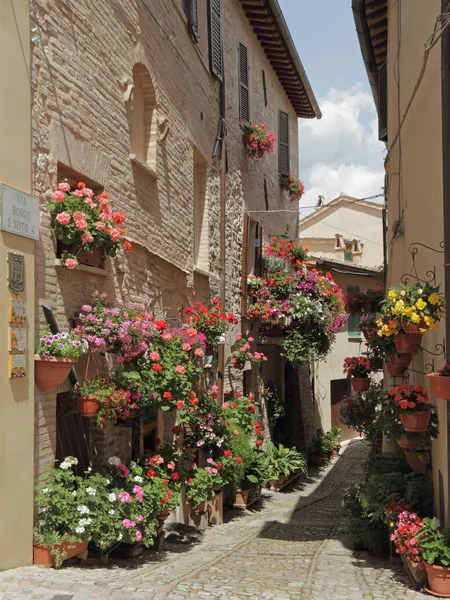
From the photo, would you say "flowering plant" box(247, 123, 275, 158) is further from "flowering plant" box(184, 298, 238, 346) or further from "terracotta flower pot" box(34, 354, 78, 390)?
"terracotta flower pot" box(34, 354, 78, 390)

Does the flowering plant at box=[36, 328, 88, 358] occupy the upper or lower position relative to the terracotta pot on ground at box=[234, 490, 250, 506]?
upper

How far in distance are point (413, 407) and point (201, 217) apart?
6766 mm

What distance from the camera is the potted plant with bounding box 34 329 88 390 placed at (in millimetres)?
6301

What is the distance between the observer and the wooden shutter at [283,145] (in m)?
19.0

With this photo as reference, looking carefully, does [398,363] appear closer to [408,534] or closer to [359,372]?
[408,534]

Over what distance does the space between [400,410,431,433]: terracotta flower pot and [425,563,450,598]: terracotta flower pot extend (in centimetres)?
132

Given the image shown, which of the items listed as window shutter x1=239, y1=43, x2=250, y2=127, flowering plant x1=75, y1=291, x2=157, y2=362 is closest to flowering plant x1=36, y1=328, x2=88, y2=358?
flowering plant x1=75, y1=291, x2=157, y2=362

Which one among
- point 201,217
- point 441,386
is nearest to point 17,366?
point 441,386

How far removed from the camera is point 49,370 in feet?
20.7

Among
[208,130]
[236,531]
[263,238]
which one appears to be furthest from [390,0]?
[236,531]

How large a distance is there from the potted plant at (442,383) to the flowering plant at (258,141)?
33.7ft

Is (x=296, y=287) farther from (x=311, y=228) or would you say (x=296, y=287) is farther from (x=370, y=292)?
(x=311, y=228)

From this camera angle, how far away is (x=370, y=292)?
13.6 meters

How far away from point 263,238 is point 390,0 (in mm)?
6983
